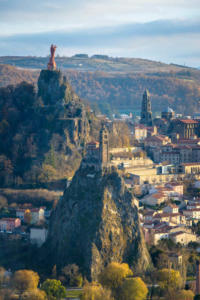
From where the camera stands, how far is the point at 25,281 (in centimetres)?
4716

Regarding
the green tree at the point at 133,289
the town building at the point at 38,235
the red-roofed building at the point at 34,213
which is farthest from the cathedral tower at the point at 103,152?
the green tree at the point at 133,289

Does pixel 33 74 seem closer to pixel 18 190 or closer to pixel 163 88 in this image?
pixel 163 88

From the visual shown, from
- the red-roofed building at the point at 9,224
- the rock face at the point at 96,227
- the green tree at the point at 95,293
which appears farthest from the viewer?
the red-roofed building at the point at 9,224

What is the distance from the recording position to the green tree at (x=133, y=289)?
45.2 m

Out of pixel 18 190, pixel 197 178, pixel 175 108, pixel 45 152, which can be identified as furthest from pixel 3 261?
pixel 175 108

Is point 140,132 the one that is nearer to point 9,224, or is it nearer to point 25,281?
point 9,224

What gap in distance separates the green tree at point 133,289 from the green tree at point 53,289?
312 cm

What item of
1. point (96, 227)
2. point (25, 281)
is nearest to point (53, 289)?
point (25, 281)

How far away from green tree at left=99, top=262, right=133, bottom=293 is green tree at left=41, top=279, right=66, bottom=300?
245 cm

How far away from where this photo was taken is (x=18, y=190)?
65.9m

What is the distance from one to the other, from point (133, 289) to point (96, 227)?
849cm

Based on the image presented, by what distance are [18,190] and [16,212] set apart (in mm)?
4114

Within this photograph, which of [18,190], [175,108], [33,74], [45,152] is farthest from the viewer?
[33,74]

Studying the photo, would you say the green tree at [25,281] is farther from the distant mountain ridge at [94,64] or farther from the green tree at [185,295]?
the distant mountain ridge at [94,64]
